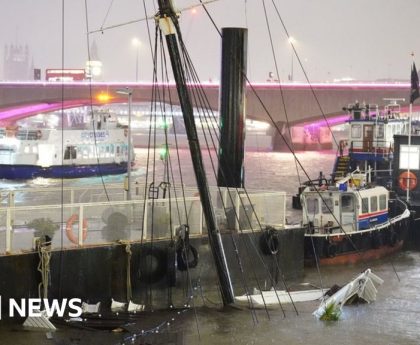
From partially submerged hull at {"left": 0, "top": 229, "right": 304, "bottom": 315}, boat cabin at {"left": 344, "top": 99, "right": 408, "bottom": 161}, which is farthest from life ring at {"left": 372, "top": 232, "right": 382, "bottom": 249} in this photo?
partially submerged hull at {"left": 0, "top": 229, "right": 304, "bottom": 315}

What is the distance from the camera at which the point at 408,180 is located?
120 feet

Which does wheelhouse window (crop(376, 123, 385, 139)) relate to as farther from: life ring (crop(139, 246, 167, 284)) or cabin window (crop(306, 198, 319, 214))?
life ring (crop(139, 246, 167, 284))

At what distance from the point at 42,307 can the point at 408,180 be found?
23.1 meters

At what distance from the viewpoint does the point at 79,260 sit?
17.5m

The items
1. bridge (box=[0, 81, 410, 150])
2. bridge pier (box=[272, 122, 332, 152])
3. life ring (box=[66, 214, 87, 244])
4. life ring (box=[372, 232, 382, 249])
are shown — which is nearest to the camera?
life ring (box=[66, 214, 87, 244])

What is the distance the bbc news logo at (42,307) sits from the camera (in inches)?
648

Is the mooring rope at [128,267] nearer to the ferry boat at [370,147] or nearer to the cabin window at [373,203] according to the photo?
the cabin window at [373,203]

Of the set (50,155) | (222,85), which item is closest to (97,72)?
(50,155)

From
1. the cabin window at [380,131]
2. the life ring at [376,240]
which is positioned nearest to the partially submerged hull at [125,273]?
the life ring at [376,240]

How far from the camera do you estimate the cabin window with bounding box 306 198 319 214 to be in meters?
28.5

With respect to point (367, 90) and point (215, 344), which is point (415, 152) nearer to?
point (215, 344)

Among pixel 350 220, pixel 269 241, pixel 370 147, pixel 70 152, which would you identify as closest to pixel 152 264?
pixel 269 241

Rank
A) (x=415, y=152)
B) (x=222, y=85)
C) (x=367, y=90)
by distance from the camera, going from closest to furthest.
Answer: (x=222, y=85), (x=415, y=152), (x=367, y=90)

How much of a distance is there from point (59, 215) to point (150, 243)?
6.79 feet
